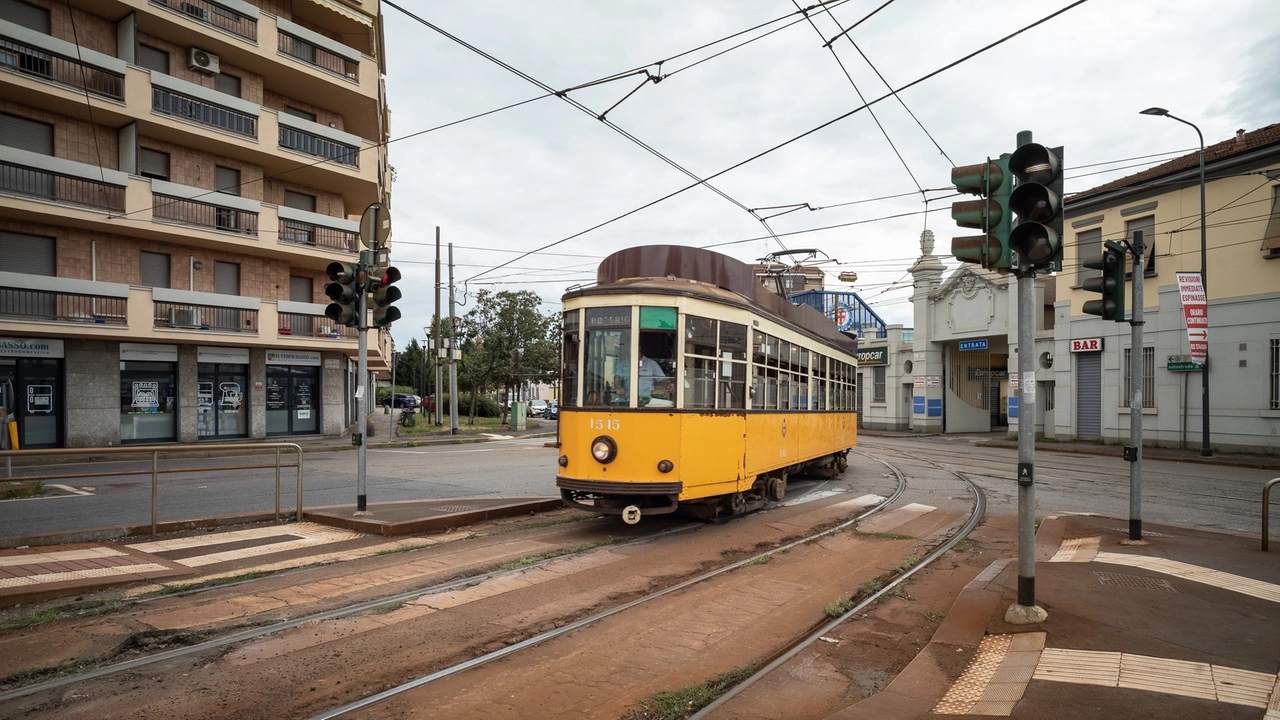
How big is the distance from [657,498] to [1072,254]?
26110 millimetres

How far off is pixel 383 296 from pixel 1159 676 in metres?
9.52

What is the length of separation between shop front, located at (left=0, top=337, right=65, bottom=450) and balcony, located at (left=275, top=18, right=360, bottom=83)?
12844mm

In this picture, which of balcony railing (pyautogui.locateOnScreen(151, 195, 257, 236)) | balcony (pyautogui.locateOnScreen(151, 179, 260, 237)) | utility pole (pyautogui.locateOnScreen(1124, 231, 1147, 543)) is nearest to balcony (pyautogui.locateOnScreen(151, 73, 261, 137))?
balcony (pyautogui.locateOnScreen(151, 179, 260, 237))

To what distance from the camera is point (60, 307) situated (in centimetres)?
2166

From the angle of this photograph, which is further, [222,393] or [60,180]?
[222,393]

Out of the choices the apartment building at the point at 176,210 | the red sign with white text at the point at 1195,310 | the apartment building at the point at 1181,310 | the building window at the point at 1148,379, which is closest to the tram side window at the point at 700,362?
the red sign with white text at the point at 1195,310

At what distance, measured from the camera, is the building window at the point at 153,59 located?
23719mm

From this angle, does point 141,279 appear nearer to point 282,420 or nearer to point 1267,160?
point 282,420

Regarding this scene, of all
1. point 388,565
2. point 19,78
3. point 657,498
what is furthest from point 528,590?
point 19,78

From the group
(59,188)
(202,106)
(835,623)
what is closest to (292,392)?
(59,188)

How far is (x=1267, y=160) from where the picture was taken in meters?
21.6

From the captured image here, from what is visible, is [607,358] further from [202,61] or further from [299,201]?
[299,201]

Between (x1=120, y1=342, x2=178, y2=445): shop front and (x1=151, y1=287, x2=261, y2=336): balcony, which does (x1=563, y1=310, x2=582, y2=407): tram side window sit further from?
(x1=120, y1=342, x2=178, y2=445): shop front

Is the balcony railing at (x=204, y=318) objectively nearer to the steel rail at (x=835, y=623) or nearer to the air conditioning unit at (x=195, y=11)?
the air conditioning unit at (x=195, y=11)
